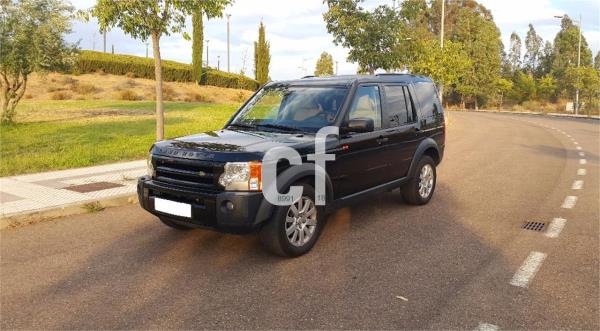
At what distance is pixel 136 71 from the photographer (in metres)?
46.8

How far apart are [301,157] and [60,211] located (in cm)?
381

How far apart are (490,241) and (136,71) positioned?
46117 millimetres

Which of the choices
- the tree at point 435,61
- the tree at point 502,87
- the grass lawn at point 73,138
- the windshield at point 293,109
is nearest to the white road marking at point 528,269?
the windshield at point 293,109

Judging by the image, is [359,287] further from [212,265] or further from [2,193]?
[2,193]

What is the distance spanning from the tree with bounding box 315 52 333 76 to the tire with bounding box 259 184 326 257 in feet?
267

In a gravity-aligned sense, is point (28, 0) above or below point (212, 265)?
above

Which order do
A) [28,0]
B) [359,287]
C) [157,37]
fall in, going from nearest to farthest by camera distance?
[359,287], [157,37], [28,0]

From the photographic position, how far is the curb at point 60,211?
20.4 ft

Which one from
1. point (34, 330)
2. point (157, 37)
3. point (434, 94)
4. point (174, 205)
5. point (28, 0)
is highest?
point (28, 0)

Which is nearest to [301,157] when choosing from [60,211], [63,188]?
[60,211]

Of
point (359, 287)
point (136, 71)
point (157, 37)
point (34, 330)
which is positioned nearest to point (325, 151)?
point (359, 287)

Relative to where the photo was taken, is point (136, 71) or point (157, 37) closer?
point (157, 37)

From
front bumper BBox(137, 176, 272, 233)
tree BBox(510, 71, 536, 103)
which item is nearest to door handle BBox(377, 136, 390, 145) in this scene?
front bumper BBox(137, 176, 272, 233)

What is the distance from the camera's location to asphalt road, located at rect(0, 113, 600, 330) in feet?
12.0
